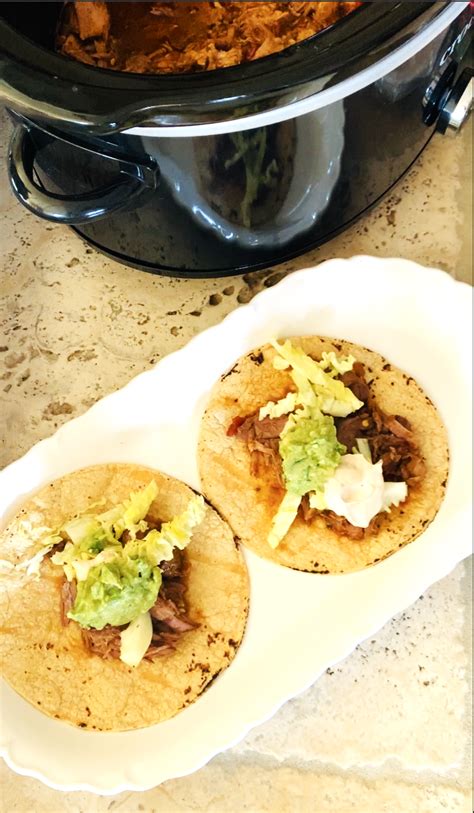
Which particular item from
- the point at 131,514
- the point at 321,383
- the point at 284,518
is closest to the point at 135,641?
the point at 131,514

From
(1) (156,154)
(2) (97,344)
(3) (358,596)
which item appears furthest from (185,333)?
(3) (358,596)

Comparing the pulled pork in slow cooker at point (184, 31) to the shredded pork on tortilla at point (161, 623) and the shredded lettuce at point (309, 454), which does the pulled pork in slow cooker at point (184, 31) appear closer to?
the shredded lettuce at point (309, 454)

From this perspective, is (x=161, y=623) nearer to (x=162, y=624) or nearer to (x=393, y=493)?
(x=162, y=624)

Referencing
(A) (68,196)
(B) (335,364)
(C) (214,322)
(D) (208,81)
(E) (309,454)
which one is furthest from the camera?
(C) (214,322)

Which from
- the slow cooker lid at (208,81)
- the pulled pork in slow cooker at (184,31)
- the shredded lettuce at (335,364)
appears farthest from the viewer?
the shredded lettuce at (335,364)

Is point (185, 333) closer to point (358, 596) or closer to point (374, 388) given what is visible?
point (374, 388)

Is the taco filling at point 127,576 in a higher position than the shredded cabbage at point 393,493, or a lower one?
lower

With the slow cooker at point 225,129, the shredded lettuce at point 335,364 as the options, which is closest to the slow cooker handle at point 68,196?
the slow cooker at point 225,129
